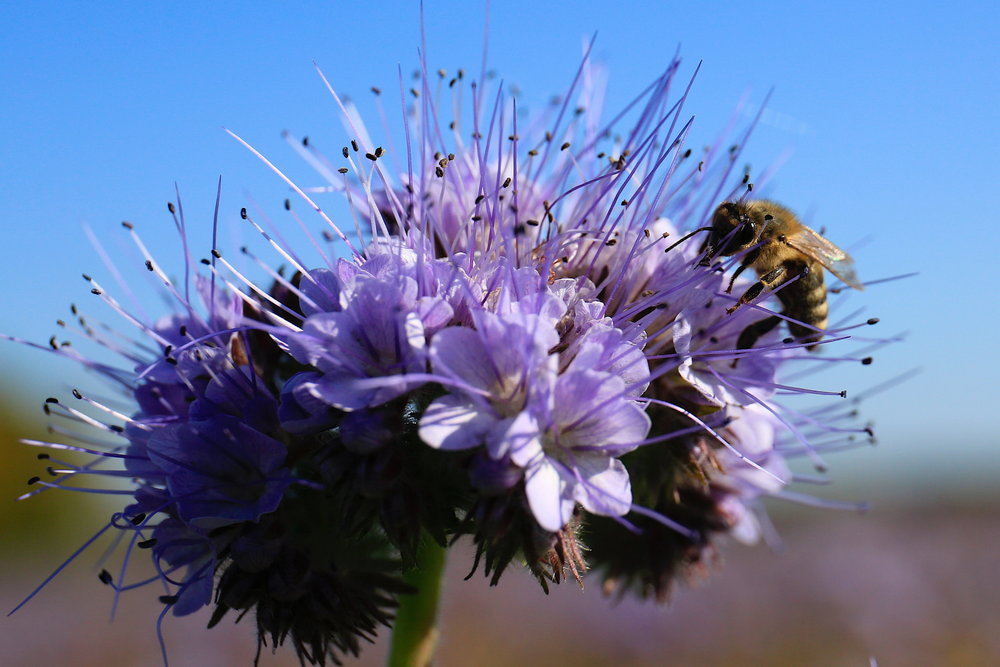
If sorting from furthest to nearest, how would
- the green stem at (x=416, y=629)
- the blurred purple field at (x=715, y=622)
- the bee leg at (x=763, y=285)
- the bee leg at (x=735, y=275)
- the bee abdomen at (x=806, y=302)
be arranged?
1. the blurred purple field at (x=715, y=622)
2. the green stem at (x=416, y=629)
3. the bee abdomen at (x=806, y=302)
4. the bee leg at (x=735, y=275)
5. the bee leg at (x=763, y=285)

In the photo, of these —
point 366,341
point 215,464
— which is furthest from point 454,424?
point 215,464

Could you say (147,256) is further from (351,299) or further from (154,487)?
(351,299)

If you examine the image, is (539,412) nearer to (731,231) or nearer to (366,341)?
(366,341)

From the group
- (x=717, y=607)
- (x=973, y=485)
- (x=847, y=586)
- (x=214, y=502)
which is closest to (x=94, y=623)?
(x=717, y=607)

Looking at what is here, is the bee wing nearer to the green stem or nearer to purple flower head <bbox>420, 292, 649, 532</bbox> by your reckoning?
purple flower head <bbox>420, 292, 649, 532</bbox>

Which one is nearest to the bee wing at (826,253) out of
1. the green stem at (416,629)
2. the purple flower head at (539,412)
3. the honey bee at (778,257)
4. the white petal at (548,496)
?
the honey bee at (778,257)

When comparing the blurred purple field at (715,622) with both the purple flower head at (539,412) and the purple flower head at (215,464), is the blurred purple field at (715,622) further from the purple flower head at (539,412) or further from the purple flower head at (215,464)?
the purple flower head at (539,412)
